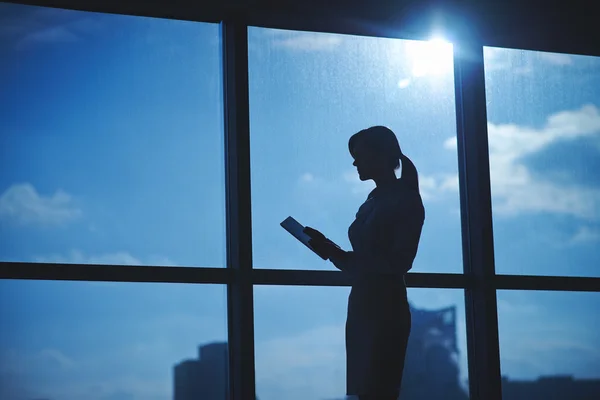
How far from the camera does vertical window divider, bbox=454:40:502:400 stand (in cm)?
454

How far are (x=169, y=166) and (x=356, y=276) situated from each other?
5.58 ft

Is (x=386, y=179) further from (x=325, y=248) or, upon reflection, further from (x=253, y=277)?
(x=253, y=277)

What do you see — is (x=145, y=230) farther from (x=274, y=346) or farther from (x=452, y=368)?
(x=452, y=368)

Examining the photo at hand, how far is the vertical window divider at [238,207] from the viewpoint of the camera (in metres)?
4.12

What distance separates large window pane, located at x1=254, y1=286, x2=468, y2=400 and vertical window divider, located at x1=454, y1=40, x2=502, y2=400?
0.23ft

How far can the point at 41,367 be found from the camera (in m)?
3.84

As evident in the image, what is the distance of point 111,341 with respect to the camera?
157 inches

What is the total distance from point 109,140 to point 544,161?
2416 millimetres

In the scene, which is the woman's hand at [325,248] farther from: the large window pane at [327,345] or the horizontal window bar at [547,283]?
the horizontal window bar at [547,283]

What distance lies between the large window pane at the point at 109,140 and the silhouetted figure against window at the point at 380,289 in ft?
4.82

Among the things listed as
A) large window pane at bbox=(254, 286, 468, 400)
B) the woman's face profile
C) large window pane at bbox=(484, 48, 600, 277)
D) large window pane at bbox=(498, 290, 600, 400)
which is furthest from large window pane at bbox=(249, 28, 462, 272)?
the woman's face profile

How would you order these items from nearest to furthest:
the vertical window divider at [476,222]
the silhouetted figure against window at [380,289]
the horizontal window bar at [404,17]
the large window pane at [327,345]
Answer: the silhouetted figure against window at [380,289]
the large window pane at [327,345]
the horizontal window bar at [404,17]
the vertical window divider at [476,222]

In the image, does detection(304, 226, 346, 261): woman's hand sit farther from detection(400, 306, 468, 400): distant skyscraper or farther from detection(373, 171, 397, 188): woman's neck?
detection(400, 306, 468, 400): distant skyscraper

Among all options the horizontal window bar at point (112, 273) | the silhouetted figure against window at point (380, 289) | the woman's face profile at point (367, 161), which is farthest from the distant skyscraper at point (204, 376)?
the woman's face profile at point (367, 161)
